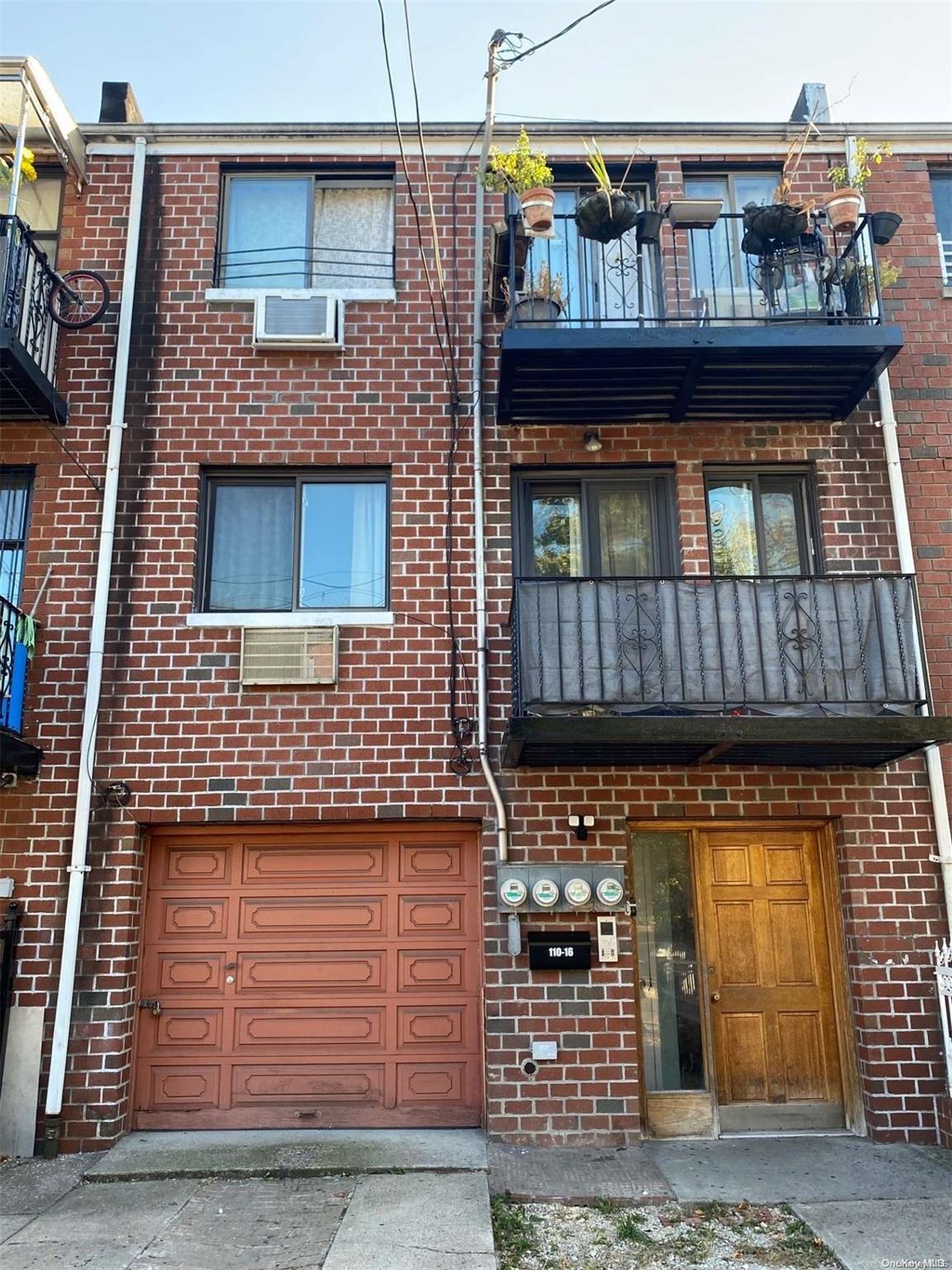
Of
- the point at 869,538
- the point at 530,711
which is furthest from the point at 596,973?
the point at 869,538

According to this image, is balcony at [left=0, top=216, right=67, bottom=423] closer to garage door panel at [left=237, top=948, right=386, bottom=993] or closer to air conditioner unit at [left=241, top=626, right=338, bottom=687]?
air conditioner unit at [left=241, top=626, right=338, bottom=687]

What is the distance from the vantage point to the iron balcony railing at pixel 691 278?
25.8ft

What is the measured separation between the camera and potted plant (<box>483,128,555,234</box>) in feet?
25.1

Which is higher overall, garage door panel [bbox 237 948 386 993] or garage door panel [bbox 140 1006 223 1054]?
garage door panel [bbox 237 948 386 993]

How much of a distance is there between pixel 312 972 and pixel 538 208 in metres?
6.35

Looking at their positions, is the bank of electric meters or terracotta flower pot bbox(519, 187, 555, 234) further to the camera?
terracotta flower pot bbox(519, 187, 555, 234)

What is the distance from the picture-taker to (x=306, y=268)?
877 cm

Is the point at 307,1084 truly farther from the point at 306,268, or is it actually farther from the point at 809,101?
the point at 809,101

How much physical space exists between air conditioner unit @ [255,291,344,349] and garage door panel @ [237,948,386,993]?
513 centimetres

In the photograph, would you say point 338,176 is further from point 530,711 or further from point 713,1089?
point 713,1089

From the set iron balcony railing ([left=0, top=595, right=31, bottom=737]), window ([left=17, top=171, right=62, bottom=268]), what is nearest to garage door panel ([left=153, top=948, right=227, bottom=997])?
iron balcony railing ([left=0, top=595, right=31, bottom=737])

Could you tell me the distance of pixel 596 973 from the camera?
23.2 feet

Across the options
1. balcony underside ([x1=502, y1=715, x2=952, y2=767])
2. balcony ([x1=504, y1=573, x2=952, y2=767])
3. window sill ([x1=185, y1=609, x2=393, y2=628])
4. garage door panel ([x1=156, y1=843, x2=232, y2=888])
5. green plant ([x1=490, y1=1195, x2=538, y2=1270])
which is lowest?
green plant ([x1=490, y1=1195, x2=538, y2=1270])

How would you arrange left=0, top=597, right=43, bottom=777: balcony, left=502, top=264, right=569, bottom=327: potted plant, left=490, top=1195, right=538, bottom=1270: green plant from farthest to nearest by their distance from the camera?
left=502, top=264, right=569, bottom=327: potted plant → left=0, top=597, right=43, bottom=777: balcony → left=490, top=1195, right=538, bottom=1270: green plant
